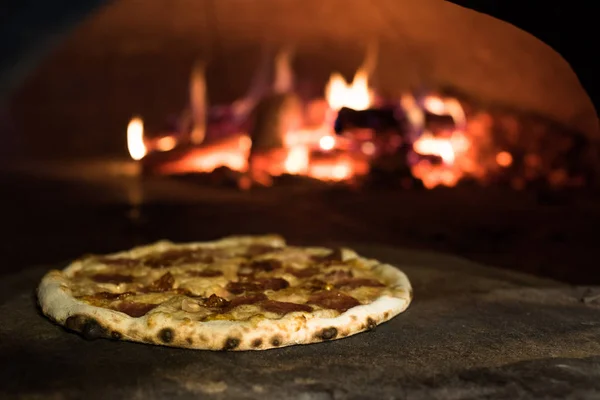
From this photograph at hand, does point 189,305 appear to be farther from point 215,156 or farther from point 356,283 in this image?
point 215,156

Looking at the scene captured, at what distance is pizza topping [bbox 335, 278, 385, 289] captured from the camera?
2.91 meters

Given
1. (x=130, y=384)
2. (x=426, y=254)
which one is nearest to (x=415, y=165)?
(x=426, y=254)

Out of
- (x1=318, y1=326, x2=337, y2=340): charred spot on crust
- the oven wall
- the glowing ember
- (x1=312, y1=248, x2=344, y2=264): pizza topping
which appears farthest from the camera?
the glowing ember

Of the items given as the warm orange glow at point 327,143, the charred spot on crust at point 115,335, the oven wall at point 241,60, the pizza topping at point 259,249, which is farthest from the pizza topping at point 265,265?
the warm orange glow at point 327,143

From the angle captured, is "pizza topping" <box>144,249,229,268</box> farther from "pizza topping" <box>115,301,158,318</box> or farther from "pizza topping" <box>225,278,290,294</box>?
"pizza topping" <box>115,301,158,318</box>

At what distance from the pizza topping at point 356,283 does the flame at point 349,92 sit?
412 cm

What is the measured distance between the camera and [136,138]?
7.88m

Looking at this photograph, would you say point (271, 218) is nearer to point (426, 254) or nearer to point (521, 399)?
point (426, 254)

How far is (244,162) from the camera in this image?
7230mm

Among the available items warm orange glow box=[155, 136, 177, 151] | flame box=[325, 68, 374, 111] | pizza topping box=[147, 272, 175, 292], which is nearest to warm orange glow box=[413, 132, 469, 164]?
flame box=[325, 68, 374, 111]

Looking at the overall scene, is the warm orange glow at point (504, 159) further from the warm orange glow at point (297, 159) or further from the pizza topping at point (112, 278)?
the pizza topping at point (112, 278)

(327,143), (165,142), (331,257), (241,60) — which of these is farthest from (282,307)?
(165,142)

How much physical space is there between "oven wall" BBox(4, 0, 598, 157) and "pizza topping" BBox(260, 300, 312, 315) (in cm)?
345

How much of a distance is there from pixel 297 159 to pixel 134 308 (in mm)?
4629
